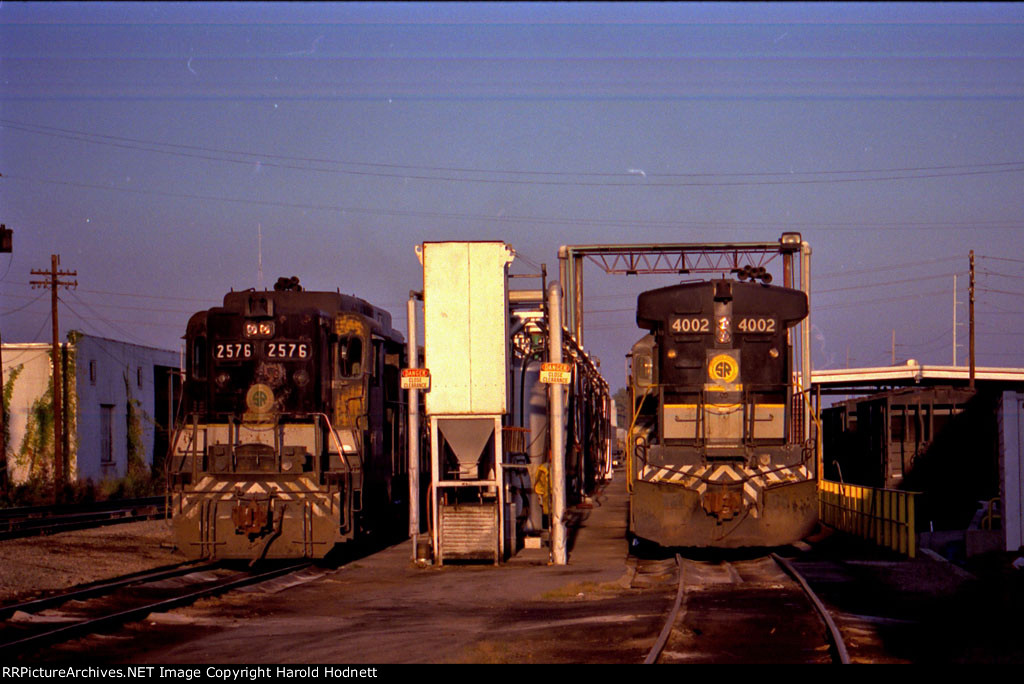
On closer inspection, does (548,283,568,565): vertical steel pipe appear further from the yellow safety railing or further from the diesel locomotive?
the yellow safety railing

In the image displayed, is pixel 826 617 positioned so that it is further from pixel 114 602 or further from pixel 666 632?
pixel 114 602

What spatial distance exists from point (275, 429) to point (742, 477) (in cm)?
671

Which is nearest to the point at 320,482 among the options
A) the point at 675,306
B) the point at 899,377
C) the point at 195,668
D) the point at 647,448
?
the point at 647,448

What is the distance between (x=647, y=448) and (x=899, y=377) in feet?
119

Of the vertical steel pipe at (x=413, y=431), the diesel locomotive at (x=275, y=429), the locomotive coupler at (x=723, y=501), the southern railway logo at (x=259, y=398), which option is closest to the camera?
the locomotive coupler at (x=723, y=501)

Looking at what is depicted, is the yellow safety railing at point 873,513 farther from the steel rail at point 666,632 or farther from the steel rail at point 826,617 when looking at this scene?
the steel rail at point 666,632

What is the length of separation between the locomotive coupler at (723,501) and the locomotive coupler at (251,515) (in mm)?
6137

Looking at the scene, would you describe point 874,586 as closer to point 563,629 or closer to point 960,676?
point 563,629

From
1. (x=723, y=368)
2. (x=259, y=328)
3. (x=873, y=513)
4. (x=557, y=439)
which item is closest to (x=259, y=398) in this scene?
(x=259, y=328)

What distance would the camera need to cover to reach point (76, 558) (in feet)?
57.4

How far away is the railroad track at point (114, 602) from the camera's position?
10.3m

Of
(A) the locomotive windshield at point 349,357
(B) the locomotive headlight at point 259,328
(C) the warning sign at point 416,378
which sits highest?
(B) the locomotive headlight at point 259,328

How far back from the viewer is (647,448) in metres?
16.4

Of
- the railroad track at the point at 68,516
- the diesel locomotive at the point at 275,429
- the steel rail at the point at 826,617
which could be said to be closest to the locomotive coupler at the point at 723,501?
the steel rail at the point at 826,617
